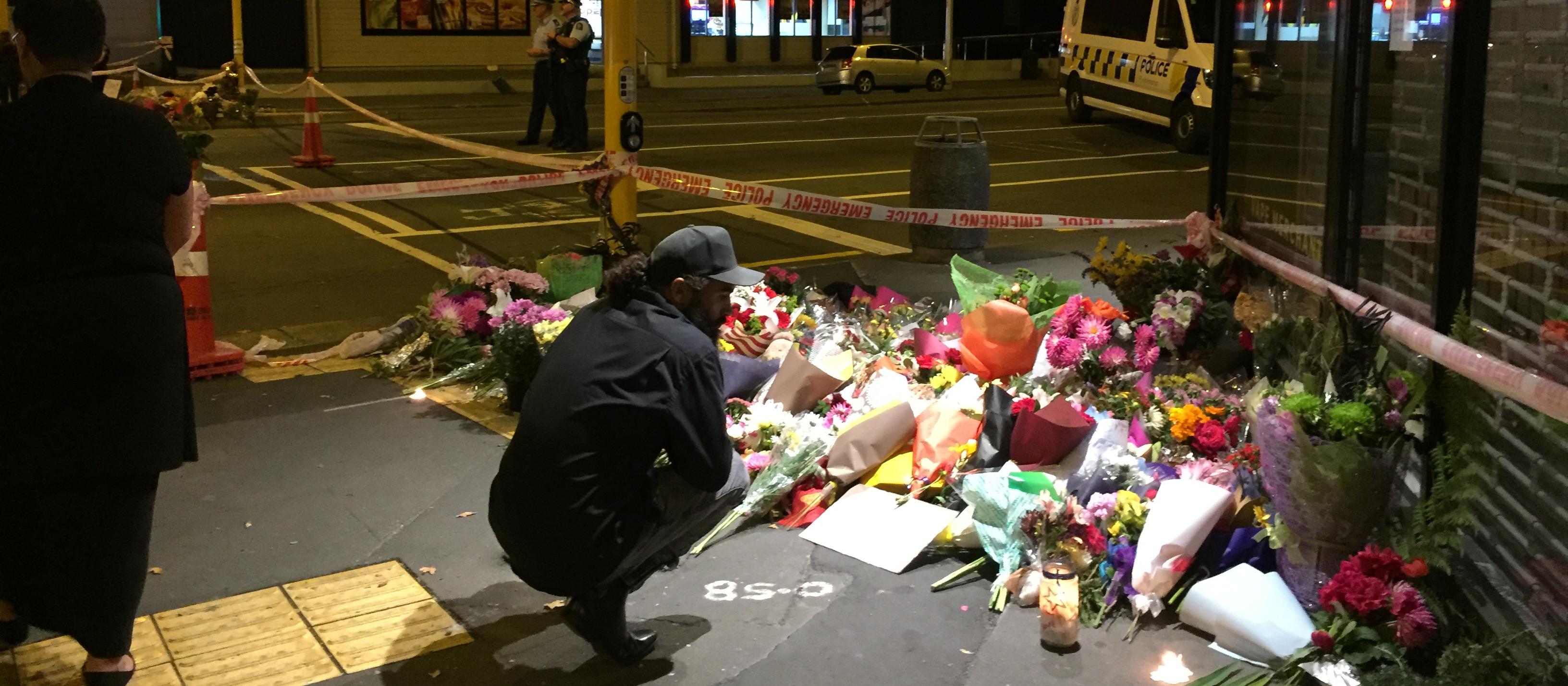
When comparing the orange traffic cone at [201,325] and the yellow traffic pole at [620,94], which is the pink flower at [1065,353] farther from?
the orange traffic cone at [201,325]

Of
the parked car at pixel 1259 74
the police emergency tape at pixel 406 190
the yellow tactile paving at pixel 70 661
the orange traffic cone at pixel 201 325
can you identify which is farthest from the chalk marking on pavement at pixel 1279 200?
the orange traffic cone at pixel 201 325

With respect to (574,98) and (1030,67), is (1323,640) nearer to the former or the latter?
(574,98)

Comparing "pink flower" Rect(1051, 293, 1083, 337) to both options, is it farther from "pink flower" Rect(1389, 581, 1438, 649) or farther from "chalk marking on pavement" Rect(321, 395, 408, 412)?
"chalk marking on pavement" Rect(321, 395, 408, 412)

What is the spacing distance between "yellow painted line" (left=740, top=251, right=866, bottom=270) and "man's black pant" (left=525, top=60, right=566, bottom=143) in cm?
712

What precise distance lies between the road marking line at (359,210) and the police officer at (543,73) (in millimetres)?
3403

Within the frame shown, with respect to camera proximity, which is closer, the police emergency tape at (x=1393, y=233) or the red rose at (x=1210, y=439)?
the police emergency tape at (x=1393, y=233)

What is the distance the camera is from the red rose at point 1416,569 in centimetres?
374

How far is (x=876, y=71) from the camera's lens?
3192 centimetres

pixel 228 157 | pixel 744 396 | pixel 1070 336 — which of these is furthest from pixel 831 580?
pixel 228 157

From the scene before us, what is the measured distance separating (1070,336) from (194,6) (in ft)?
99.2

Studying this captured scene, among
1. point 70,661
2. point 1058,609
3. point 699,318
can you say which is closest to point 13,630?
point 70,661

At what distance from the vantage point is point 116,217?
11.4ft

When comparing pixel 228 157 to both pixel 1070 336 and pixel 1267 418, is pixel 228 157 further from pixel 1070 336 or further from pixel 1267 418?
pixel 1267 418

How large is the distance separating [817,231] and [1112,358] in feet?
21.4
